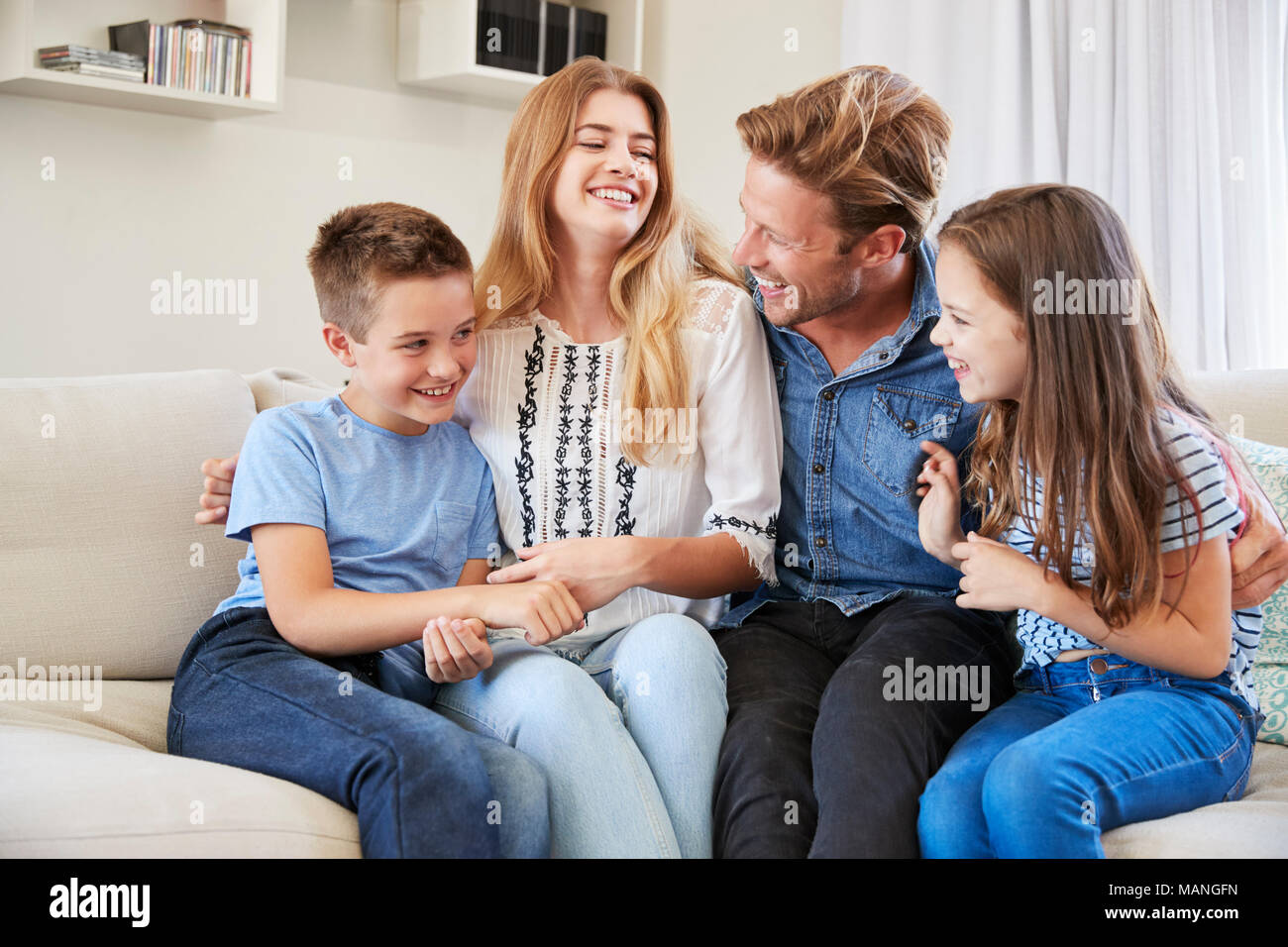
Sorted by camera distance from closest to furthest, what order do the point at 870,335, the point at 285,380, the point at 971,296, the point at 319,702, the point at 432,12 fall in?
the point at 319,702
the point at 971,296
the point at 870,335
the point at 285,380
the point at 432,12

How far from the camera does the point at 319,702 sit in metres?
1.28

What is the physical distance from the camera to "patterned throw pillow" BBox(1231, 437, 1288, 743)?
158 cm

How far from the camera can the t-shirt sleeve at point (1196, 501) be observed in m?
1.29

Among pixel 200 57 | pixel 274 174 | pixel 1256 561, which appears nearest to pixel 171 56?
pixel 200 57

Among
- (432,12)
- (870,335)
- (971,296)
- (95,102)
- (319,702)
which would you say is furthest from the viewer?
(432,12)

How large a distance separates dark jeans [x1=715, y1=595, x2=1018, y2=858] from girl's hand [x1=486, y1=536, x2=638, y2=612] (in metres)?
0.19

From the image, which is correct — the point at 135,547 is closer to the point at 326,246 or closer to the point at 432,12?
the point at 326,246

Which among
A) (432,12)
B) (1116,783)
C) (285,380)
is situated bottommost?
(1116,783)

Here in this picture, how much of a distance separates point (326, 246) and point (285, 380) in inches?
17.4

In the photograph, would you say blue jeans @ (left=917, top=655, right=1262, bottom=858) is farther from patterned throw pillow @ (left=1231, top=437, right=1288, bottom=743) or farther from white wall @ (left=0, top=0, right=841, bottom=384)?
white wall @ (left=0, top=0, right=841, bottom=384)

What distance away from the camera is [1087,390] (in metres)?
1.34
